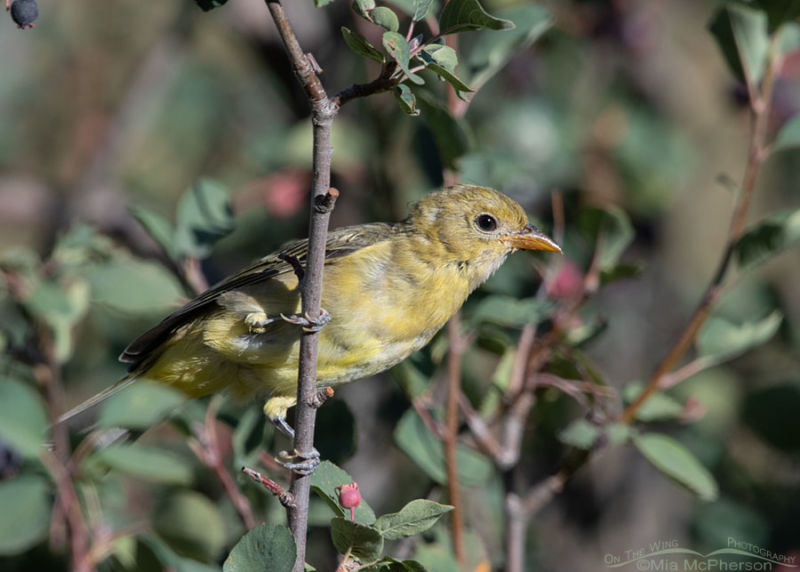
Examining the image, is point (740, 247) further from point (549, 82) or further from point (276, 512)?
point (549, 82)

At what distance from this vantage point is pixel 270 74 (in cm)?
561

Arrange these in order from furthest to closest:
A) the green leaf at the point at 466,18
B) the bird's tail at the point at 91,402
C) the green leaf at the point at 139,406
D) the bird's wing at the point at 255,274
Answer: the bird's wing at the point at 255,274 → the bird's tail at the point at 91,402 → the green leaf at the point at 466,18 → the green leaf at the point at 139,406

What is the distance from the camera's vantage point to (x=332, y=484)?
A: 7.88 feet

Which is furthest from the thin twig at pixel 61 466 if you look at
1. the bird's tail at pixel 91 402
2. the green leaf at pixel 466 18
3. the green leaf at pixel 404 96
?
the green leaf at pixel 466 18

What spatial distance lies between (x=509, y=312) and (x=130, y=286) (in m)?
1.32

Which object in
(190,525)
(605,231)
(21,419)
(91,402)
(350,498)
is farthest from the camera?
(605,231)

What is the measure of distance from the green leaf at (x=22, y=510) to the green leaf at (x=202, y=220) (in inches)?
44.2

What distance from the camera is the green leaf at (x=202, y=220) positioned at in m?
3.54

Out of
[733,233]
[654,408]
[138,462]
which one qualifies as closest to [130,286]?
[138,462]

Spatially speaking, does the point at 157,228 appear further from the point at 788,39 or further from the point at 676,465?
the point at 788,39

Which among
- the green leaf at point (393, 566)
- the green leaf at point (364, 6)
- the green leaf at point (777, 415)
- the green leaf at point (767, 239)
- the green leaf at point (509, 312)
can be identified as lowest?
the green leaf at point (777, 415)

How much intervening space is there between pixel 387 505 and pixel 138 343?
1.88 meters

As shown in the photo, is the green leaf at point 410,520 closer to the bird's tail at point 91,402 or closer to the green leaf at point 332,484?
the green leaf at point 332,484

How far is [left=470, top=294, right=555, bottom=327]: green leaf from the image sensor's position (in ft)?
10.9
